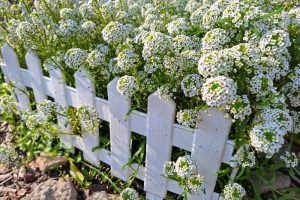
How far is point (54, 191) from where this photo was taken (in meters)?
3.54

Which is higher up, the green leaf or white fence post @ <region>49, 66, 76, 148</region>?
white fence post @ <region>49, 66, 76, 148</region>

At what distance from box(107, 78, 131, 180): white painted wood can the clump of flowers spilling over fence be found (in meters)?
0.14

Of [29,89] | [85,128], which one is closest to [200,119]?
[85,128]

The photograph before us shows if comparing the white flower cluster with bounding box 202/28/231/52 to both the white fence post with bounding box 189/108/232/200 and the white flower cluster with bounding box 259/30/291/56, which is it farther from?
the white fence post with bounding box 189/108/232/200

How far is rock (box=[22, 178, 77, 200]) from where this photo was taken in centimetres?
348

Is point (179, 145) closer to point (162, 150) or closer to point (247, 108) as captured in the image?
point (162, 150)

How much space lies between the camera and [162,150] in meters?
3.05

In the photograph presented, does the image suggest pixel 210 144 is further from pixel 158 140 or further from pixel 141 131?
pixel 141 131

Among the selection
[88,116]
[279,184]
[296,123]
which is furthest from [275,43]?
[88,116]

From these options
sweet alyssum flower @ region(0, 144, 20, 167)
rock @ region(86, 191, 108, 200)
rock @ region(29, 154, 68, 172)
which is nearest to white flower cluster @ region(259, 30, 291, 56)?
rock @ region(86, 191, 108, 200)

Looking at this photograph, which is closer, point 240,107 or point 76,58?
point 240,107

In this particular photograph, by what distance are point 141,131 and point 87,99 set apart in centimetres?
66

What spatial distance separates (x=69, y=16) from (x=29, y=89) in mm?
1221

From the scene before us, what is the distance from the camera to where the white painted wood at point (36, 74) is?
367 cm
